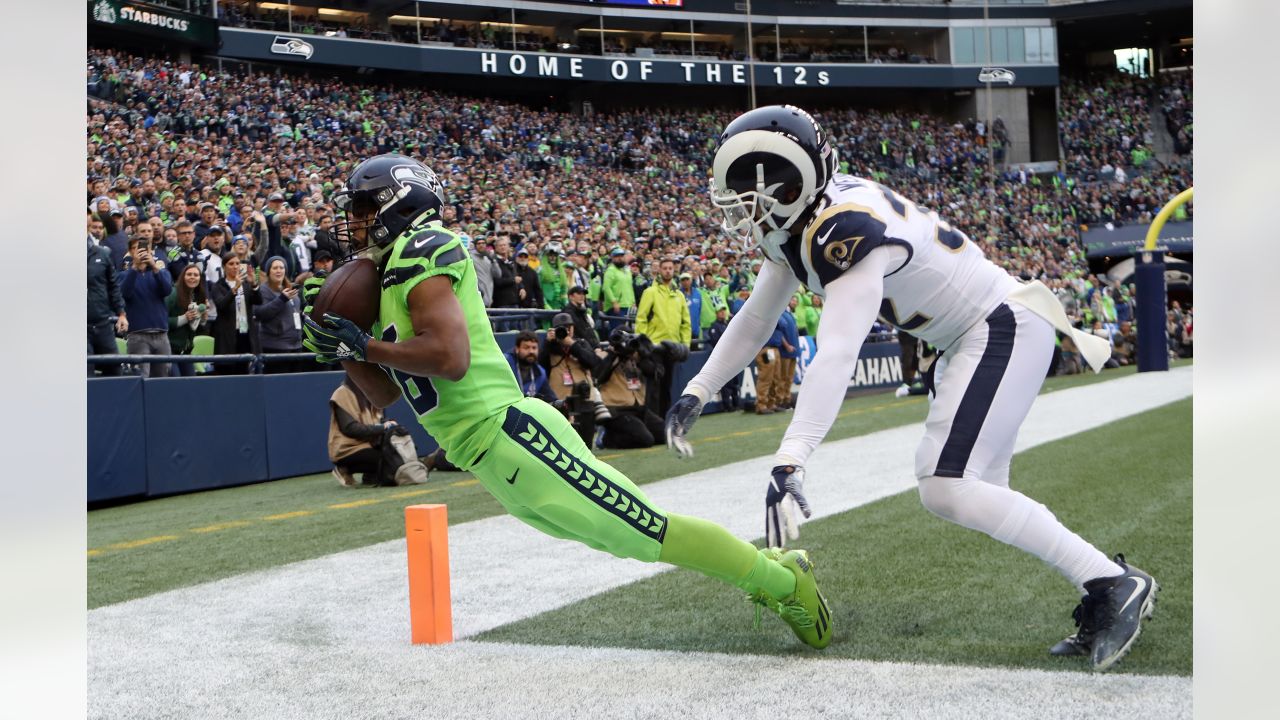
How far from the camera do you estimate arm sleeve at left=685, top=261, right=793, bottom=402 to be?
388 cm

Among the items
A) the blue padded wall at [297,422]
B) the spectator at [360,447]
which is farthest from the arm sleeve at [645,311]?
the spectator at [360,447]

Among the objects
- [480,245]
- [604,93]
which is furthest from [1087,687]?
[604,93]

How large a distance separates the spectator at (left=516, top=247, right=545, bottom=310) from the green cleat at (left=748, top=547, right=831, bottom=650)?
1012 cm

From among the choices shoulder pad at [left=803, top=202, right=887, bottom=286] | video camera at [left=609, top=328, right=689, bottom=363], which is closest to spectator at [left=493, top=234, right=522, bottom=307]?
video camera at [left=609, top=328, right=689, bottom=363]

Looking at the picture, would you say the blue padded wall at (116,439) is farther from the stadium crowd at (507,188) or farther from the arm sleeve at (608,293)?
the arm sleeve at (608,293)

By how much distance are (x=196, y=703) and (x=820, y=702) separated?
1.94 m

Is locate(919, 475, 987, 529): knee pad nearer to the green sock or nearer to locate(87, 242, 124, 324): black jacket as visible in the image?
the green sock

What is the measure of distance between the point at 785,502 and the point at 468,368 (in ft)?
3.44

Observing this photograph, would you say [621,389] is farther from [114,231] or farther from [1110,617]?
[1110,617]

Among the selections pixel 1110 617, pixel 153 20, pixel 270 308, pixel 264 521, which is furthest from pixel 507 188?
pixel 1110 617

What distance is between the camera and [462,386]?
354 cm
